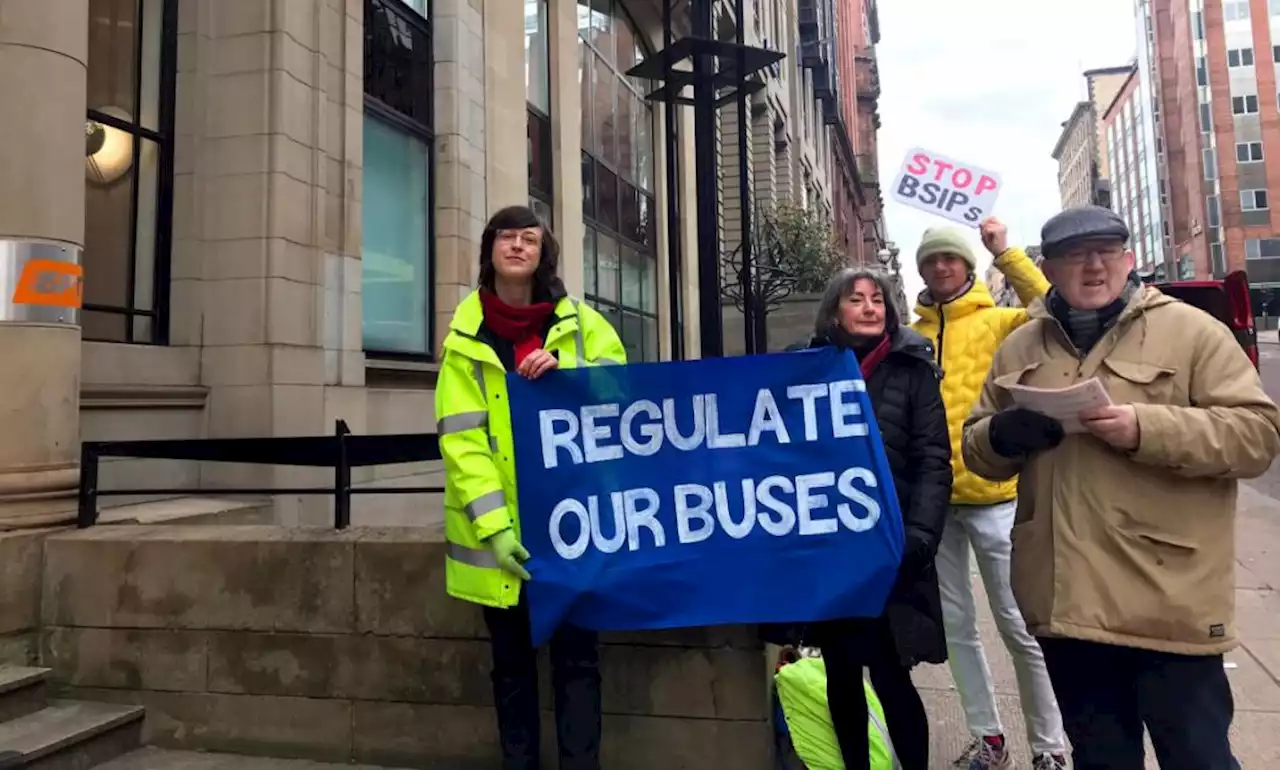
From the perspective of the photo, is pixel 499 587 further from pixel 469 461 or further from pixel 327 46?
pixel 327 46

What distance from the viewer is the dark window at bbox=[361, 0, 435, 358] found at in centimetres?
853

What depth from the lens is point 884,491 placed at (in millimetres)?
3135

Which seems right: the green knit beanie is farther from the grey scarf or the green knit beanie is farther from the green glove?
the green glove

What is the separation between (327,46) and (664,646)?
20.2ft

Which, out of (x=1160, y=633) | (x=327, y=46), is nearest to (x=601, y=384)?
(x=1160, y=633)

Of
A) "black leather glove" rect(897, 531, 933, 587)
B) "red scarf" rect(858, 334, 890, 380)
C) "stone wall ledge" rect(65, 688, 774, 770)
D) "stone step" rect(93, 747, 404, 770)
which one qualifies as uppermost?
"red scarf" rect(858, 334, 890, 380)

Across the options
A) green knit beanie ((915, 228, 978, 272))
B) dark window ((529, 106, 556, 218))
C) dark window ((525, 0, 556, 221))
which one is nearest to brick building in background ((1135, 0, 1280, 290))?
dark window ((525, 0, 556, 221))

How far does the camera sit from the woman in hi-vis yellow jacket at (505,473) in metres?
3.17

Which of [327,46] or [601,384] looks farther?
[327,46]

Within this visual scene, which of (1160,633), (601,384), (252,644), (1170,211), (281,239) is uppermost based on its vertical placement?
(1170,211)

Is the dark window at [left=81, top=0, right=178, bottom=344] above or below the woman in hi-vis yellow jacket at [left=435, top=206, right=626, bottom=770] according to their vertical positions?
above

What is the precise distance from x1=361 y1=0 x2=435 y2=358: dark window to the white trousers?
6149mm

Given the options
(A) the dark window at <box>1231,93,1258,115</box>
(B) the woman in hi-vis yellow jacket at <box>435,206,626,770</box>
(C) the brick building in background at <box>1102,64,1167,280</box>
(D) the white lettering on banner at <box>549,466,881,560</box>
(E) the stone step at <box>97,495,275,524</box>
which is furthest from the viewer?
(C) the brick building in background at <box>1102,64,1167,280</box>

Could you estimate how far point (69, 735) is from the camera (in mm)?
3793
